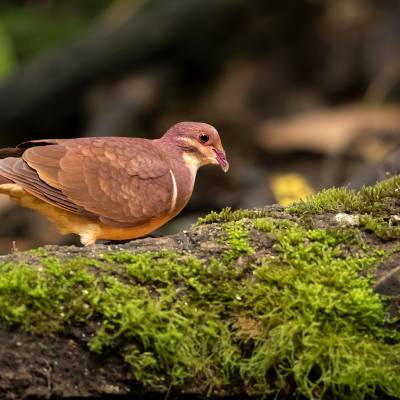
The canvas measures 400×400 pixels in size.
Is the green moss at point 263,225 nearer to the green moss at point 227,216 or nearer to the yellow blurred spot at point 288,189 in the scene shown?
the green moss at point 227,216

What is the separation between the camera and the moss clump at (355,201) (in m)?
5.30

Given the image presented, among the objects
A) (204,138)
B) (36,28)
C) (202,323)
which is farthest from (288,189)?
(36,28)

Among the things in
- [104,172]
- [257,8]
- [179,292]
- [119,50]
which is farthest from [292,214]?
[257,8]

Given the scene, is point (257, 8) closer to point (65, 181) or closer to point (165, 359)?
point (65, 181)

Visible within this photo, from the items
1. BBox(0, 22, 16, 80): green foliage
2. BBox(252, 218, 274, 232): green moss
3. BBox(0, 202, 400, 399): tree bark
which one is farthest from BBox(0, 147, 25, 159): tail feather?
BBox(0, 22, 16, 80): green foliage

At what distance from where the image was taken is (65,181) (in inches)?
240

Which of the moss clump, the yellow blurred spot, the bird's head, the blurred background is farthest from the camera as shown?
the blurred background

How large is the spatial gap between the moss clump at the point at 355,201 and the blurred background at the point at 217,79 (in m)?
6.16

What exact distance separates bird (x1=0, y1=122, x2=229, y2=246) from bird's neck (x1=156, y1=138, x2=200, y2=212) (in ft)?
0.16

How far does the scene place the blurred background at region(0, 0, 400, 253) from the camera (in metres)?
13.2

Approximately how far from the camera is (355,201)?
5.36 metres

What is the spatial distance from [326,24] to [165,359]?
12.1 metres

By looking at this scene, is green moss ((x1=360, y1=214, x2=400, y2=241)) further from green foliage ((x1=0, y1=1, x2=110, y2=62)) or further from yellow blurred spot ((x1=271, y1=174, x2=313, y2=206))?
green foliage ((x1=0, y1=1, x2=110, y2=62))

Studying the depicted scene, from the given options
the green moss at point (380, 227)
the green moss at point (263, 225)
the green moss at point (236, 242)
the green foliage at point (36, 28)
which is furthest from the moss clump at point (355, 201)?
the green foliage at point (36, 28)
